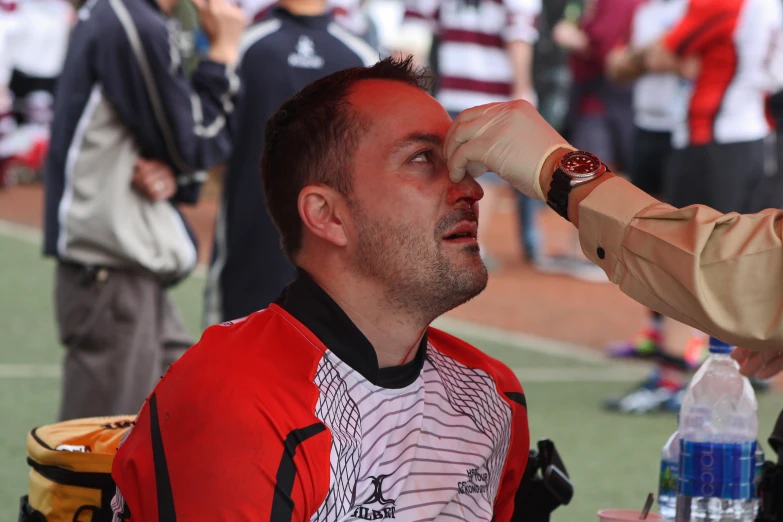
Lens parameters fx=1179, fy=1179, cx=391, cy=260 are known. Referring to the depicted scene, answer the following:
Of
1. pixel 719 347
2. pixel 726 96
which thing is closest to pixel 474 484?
pixel 719 347

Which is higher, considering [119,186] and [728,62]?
[728,62]

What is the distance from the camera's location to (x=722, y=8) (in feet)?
17.9

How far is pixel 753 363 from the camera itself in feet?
→ 8.21

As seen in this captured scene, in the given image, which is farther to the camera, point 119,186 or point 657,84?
point 657,84

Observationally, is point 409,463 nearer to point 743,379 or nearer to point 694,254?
point 694,254

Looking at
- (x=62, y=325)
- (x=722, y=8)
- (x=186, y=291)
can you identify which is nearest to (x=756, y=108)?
(x=722, y=8)

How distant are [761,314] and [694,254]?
0.47 feet

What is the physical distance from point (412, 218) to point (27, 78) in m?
14.3

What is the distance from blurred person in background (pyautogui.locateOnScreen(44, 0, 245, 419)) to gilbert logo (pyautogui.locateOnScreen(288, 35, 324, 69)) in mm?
282

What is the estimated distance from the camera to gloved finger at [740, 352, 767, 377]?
2.48m

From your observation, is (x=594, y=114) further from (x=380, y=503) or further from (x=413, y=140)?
(x=380, y=503)

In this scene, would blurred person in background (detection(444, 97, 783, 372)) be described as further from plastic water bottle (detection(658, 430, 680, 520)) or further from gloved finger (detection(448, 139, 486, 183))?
plastic water bottle (detection(658, 430, 680, 520))

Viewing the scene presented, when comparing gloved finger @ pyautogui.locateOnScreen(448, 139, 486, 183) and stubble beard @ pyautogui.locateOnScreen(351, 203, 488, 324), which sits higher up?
gloved finger @ pyautogui.locateOnScreen(448, 139, 486, 183)

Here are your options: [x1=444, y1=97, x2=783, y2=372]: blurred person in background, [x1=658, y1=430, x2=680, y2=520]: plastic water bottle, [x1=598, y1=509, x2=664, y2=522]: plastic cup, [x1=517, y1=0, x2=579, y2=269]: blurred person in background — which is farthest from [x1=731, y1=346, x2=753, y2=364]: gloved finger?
[x1=517, y1=0, x2=579, y2=269]: blurred person in background
